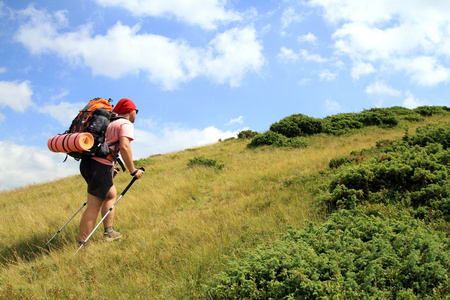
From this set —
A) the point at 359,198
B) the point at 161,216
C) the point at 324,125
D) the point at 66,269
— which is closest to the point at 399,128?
the point at 324,125

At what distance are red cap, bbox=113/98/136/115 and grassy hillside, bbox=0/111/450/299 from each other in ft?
7.27

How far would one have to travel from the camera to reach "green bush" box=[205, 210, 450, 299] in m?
2.43

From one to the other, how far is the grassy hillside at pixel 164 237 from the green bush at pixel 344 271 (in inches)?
22.8

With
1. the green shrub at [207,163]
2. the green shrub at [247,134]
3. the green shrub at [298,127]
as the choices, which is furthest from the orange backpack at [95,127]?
the green shrub at [247,134]

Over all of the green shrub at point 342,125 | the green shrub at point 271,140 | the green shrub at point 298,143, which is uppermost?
the green shrub at point 342,125

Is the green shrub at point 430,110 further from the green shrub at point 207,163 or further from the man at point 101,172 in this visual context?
the man at point 101,172

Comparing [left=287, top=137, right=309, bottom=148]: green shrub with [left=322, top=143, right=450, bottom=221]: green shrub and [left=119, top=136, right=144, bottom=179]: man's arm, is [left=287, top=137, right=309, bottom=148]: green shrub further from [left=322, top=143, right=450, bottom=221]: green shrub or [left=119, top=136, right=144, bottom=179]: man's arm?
[left=119, top=136, right=144, bottom=179]: man's arm

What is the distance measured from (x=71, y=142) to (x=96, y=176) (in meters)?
0.67

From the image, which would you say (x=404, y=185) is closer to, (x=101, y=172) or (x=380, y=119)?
(x=101, y=172)

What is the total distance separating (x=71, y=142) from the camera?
166 inches

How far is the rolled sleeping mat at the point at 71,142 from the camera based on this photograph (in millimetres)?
4195

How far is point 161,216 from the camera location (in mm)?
6254

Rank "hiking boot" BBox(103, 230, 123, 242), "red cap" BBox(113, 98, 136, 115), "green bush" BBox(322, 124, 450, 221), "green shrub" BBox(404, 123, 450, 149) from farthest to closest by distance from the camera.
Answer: "green shrub" BBox(404, 123, 450, 149), "red cap" BBox(113, 98, 136, 115), "hiking boot" BBox(103, 230, 123, 242), "green bush" BBox(322, 124, 450, 221)

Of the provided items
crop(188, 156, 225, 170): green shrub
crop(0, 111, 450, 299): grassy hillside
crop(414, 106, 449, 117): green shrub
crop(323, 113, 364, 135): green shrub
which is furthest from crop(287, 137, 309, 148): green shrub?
crop(414, 106, 449, 117): green shrub
